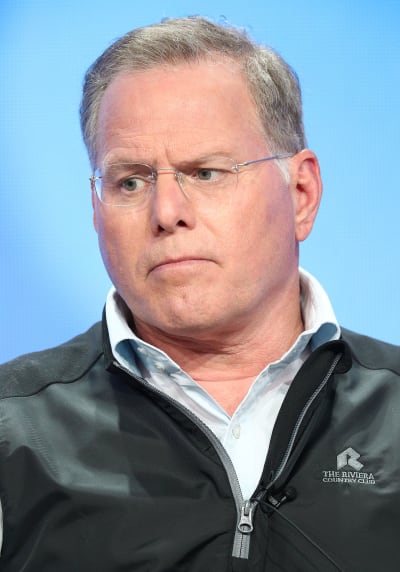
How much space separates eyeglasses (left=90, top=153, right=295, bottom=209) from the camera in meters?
1.77

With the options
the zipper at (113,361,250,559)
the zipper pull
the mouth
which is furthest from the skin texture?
the zipper pull

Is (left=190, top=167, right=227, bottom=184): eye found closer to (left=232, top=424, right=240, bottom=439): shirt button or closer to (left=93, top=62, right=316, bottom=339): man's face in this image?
(left=93, top=62, right=316, bottom=339): man's face

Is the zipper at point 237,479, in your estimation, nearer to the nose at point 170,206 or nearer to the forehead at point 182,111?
the nose at point 170,206

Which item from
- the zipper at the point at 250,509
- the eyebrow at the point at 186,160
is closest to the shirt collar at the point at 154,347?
the zipper at the point at 250,509

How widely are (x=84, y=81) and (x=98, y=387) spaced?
704mm

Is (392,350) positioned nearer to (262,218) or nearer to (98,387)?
(262,218)

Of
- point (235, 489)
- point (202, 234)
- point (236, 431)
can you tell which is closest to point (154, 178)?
point (202, 234)

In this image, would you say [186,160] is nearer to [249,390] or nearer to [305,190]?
[305,190]

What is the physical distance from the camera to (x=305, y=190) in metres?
2.00

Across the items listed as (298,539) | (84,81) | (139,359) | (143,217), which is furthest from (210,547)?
(84,81)

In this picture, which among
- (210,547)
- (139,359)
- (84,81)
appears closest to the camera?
(210,547)

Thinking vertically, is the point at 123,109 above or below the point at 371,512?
above

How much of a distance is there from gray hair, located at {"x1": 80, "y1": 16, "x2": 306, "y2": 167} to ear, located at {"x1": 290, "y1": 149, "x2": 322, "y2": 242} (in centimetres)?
3

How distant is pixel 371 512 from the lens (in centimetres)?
167
